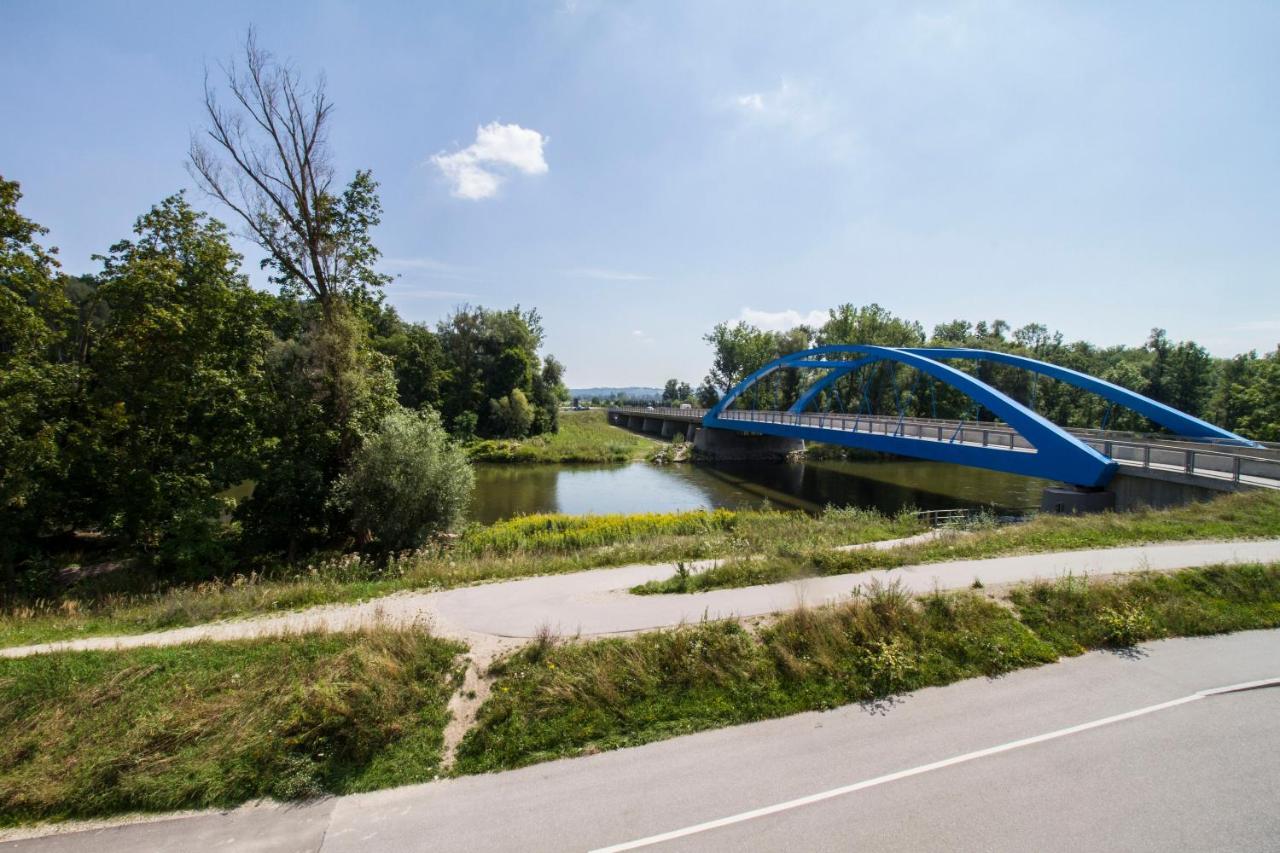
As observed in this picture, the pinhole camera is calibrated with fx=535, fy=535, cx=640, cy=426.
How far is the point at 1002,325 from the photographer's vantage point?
3536 inches

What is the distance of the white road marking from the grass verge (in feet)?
7.47

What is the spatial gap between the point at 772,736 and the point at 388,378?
14.7m

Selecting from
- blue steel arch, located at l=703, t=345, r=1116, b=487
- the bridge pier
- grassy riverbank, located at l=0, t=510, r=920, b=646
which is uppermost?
blue steel arch, located at l=703, t=345, r=1116, b=487

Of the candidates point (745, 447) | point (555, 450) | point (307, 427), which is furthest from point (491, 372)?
point (307, 427)

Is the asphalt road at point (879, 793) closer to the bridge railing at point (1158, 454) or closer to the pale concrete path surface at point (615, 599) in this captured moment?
the pale concrete path surface at point (615, 599)

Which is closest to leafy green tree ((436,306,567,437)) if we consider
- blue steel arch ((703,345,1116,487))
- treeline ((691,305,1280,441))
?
treeline ((691,305,1280,441))

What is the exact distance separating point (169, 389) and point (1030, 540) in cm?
1886

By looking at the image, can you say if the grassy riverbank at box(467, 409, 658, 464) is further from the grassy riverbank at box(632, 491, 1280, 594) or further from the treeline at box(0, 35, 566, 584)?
the grassy riverbank at box(632, 491, 1280, 594)

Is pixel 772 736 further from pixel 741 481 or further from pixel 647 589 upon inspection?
pixel 741 481

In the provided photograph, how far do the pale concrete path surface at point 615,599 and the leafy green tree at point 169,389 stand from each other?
258 inches

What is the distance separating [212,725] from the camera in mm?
5156

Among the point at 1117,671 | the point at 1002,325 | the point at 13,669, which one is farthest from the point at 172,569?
the point at 1002,325

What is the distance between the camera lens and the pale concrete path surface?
7.18 m

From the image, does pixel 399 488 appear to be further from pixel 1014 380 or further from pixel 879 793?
pixel 1014 380
